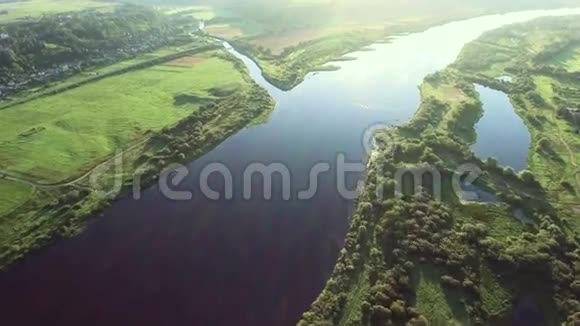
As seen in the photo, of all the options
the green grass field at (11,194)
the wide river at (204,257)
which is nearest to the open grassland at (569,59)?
the wide river at (204,257)

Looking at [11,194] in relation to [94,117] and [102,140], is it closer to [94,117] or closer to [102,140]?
[102,140]

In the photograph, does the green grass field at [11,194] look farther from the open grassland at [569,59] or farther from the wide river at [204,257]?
the open grassland at [569,59]

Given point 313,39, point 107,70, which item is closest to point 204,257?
point 107,70

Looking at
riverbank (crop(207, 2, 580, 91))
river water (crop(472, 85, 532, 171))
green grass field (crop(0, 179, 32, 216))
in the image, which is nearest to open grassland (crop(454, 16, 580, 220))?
river water (crop(472, 85, 532, 171))

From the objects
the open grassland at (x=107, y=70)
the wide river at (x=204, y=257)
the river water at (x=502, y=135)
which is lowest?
the wide river at (x=204, y=257)

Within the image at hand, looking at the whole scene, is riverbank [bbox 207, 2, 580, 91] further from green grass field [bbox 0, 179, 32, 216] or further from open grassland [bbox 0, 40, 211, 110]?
green grass field [bbox 0, 179, 32, 216]
